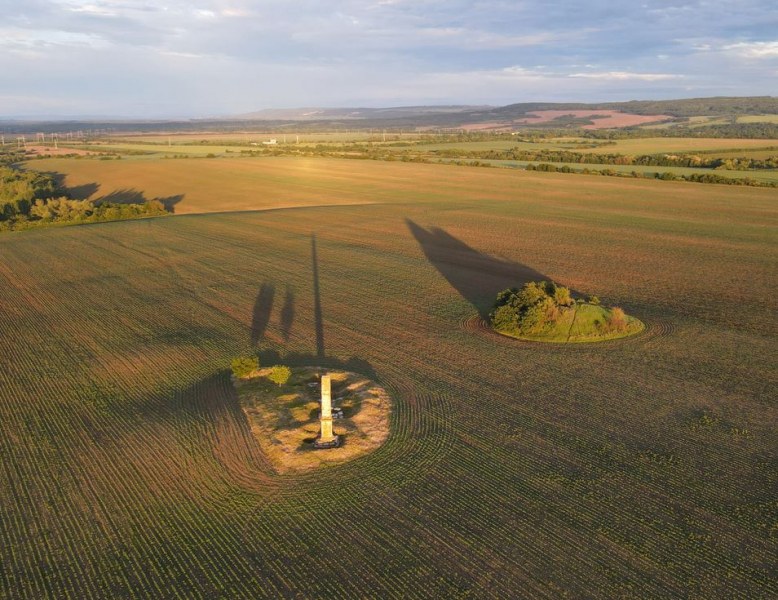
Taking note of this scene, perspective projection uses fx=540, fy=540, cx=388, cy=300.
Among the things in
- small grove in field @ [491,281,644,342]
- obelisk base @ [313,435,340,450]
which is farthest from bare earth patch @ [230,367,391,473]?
small grove in field @ [491,281,644,342]

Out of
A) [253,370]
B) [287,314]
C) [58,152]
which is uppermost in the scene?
[58,152]

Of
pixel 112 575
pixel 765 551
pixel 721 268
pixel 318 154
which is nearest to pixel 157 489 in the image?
pixel 112 575

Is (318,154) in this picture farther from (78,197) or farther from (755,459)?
(755,459)

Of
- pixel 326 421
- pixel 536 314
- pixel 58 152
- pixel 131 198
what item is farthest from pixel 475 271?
pixel 58 152

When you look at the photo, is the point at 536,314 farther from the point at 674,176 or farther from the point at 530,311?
the point at 674,176

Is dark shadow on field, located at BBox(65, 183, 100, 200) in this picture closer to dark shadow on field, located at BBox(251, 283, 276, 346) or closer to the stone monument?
dark shadow on field, located at BBox(251, 283, 276, 346)

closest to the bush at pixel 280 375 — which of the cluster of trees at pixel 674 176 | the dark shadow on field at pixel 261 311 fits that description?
the dark shadow on field at pixel 261 311
